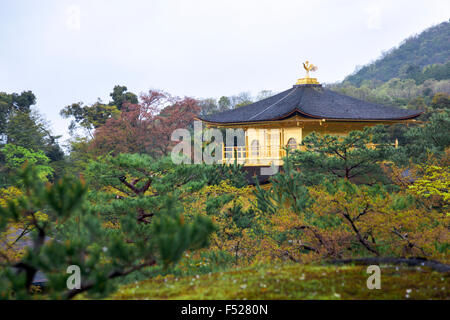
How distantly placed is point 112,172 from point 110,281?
7.86 meters

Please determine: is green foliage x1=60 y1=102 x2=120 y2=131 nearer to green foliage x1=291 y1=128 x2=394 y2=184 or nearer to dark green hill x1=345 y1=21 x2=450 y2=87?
green foliage x1=291 y1=128 x2=394 y2=184

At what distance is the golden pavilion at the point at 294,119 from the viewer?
2231 centimetres

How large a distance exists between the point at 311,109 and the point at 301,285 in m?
16.5

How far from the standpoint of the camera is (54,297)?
532 centimetres

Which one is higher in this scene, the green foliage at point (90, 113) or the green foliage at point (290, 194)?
the green foliage at point (90, 113)

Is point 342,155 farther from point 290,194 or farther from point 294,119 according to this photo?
point 294,119

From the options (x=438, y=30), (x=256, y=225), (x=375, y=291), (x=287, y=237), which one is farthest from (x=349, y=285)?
(x=438, y=30)

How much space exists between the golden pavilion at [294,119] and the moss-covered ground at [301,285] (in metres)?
13.5

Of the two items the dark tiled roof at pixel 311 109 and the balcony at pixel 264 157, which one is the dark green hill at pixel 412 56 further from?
the balcony at pixel 264 157

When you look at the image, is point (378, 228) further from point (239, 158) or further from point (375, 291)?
point (239, 158)

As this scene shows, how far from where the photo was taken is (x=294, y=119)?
2156cm

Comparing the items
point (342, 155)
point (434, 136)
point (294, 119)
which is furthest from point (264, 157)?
point (434, 136)

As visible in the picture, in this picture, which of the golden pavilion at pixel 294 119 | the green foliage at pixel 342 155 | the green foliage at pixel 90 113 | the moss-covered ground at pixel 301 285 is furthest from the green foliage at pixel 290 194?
the green foliage at pixel 90 113

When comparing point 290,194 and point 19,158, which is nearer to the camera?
point 290,194
